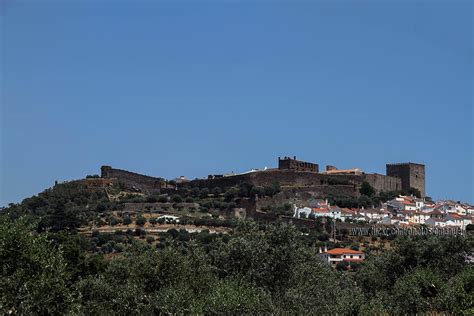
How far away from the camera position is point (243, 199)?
8281 cm

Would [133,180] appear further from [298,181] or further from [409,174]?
[409,174]

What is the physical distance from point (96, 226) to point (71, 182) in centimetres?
2147

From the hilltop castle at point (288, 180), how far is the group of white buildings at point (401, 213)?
3882mm

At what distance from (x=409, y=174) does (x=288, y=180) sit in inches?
767

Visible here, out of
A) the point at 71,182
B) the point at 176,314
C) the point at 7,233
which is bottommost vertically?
the point at 176,314

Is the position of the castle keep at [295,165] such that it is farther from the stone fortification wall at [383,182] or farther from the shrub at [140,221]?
the shrub at [140,221]

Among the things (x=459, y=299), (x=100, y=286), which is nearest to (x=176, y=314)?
(x=100, y=286)

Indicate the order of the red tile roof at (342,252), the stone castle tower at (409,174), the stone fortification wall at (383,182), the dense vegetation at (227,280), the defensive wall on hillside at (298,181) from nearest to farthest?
the dense vegetation at (227,280)
the red tile roof at (342,252)
the defensive wall on hillside at (298,181)
the stone fortification wall at (383,182)
the stone castle tower at (409,174)

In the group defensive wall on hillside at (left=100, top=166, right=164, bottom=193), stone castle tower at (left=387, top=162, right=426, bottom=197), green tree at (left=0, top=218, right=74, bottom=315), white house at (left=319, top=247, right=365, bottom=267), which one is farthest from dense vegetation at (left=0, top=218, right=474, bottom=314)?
stone castle tower at (left=387, top=162, right=426, bottom=197)

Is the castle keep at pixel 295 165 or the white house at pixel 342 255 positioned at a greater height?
the castle keep at pixel 295 165

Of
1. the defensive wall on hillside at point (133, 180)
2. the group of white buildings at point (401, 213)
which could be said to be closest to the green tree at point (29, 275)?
the group of white buildings at point (401, 213)

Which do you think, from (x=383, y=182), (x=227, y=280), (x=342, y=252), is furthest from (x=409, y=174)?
(x=227, y=280)

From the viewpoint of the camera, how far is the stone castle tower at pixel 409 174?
101631 mm

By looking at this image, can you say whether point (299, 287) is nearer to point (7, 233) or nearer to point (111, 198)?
point (7, 233)
